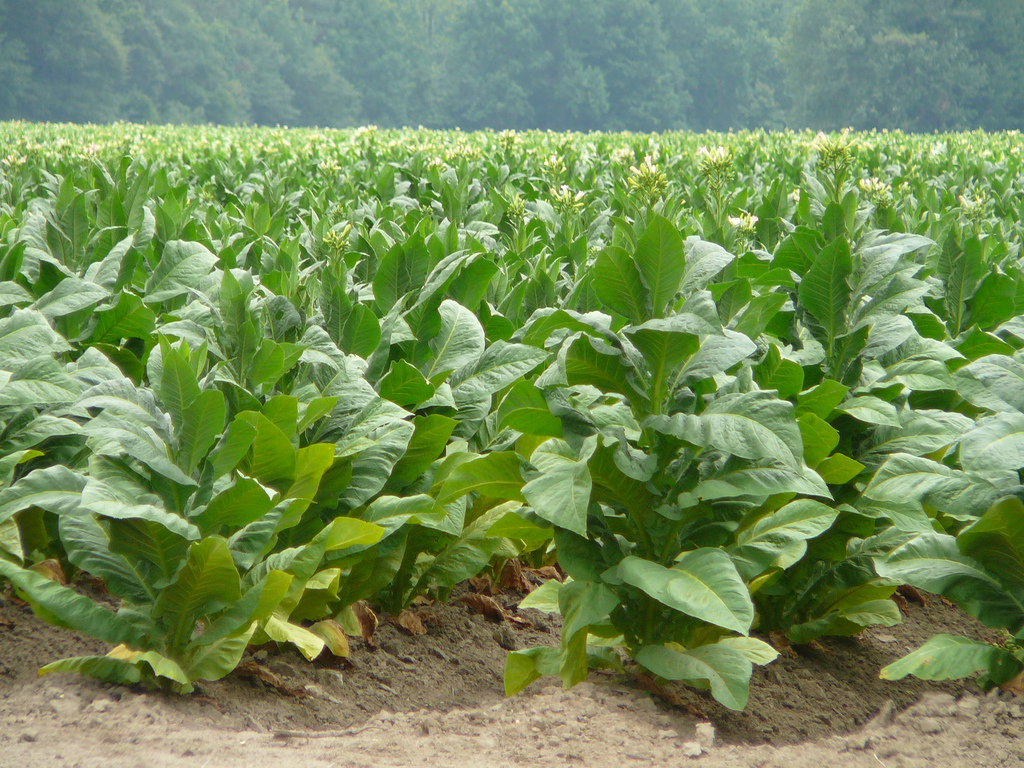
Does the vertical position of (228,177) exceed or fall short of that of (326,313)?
it exceeds it

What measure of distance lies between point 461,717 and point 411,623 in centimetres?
64

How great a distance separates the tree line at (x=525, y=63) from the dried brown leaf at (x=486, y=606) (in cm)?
5368

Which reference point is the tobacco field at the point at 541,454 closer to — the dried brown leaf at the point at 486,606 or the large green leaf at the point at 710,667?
the large green leaf at the point at 710,667

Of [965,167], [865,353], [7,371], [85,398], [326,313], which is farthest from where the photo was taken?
[965,167]

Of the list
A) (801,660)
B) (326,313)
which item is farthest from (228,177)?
(801,660)

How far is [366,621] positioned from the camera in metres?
2.80

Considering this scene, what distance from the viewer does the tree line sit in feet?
164

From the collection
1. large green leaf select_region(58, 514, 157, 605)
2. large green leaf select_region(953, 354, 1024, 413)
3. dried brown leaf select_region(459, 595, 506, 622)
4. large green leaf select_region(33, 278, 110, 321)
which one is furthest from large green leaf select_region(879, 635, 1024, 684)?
large green leaf select_region(33, 278, 110, 321)

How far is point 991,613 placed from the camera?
2.30 m

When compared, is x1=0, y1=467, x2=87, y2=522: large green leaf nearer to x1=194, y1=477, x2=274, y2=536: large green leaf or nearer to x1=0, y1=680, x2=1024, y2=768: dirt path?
x1=194, y1=477, x2=274, y2=536: large green leaf

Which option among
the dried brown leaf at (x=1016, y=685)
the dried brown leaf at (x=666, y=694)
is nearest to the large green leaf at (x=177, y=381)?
the dried brown leaf at (x=666, y=694)

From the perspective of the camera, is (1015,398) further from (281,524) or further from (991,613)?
(281,524)

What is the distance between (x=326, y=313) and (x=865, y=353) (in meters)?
1.68

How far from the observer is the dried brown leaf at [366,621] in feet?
9.05
